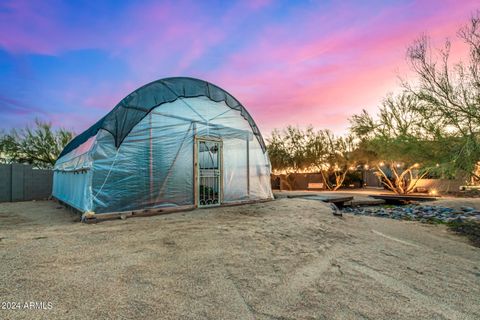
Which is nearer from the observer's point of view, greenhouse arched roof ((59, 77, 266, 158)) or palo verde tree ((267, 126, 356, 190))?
greenhouse arched roof ((59, 77, 266, 158))

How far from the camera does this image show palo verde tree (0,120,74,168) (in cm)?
1438

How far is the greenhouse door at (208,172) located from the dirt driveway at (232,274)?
2577 millimetres

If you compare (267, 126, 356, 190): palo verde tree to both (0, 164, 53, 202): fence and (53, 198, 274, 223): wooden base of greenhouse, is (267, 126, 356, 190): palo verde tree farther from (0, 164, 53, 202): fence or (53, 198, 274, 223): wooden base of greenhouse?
(0, 164, 53, 202): fence

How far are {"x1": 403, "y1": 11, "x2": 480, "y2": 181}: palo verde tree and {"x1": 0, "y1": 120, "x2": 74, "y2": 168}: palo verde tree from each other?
17.9m

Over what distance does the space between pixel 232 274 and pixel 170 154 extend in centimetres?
439

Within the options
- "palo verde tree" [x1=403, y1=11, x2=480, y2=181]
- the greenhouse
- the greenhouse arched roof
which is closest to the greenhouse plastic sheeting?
the greenhouse

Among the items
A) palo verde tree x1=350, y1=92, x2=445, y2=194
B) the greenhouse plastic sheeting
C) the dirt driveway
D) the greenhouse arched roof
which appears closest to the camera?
the dirt driveway

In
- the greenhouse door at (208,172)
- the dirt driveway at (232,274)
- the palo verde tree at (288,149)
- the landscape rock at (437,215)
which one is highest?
the palo verde tree at (288,149)

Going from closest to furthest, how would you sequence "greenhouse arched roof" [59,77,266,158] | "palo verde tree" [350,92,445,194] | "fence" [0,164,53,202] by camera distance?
"greenhouse arched roof" [59,77,266,158], "palo verde tree" [350,92,445,194], "fence" [0,164,53,202]

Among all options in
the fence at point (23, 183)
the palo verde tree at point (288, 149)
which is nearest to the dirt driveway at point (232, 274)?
the fence at point (23, 183)

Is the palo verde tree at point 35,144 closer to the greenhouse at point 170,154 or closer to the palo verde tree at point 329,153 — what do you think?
the greenhouse at point 170,154

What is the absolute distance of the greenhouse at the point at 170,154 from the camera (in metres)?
5.39

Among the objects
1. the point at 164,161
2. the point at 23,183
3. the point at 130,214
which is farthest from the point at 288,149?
the point at 23,183

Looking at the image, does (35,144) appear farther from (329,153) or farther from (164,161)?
(329,153)
